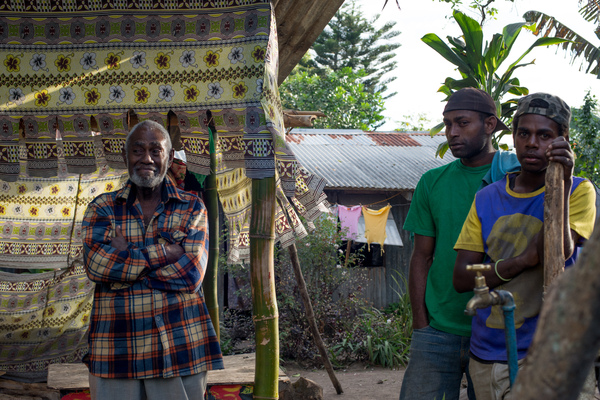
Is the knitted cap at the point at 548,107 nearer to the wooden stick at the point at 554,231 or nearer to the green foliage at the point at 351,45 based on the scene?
the wooden stick at the point at 554,231

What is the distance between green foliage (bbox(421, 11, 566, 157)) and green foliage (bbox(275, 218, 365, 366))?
12.1 feet

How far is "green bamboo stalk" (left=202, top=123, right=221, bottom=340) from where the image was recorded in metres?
4.62

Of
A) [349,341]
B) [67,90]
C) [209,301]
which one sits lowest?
[349,341]

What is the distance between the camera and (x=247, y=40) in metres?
3.32

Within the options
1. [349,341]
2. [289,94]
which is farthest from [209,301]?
[289,94]

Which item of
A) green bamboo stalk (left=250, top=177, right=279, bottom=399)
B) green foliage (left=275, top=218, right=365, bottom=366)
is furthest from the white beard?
green foliage (left=275, top=218, right=365, bottom=366)

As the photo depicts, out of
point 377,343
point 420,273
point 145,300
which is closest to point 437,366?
point 420,273

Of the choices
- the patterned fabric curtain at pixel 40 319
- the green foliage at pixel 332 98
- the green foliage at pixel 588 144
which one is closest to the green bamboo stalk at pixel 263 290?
the patterned fabric curtain at pixel 40 319

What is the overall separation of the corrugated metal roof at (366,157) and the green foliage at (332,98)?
220 inches

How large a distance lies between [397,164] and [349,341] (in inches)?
218

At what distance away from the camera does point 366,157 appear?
13.5 m

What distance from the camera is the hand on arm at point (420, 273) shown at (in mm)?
2658

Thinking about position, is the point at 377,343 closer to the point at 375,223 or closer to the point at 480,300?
the point at 375,223

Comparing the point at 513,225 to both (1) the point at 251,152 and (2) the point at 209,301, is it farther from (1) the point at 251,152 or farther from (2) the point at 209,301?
(2) the point at 209,301
